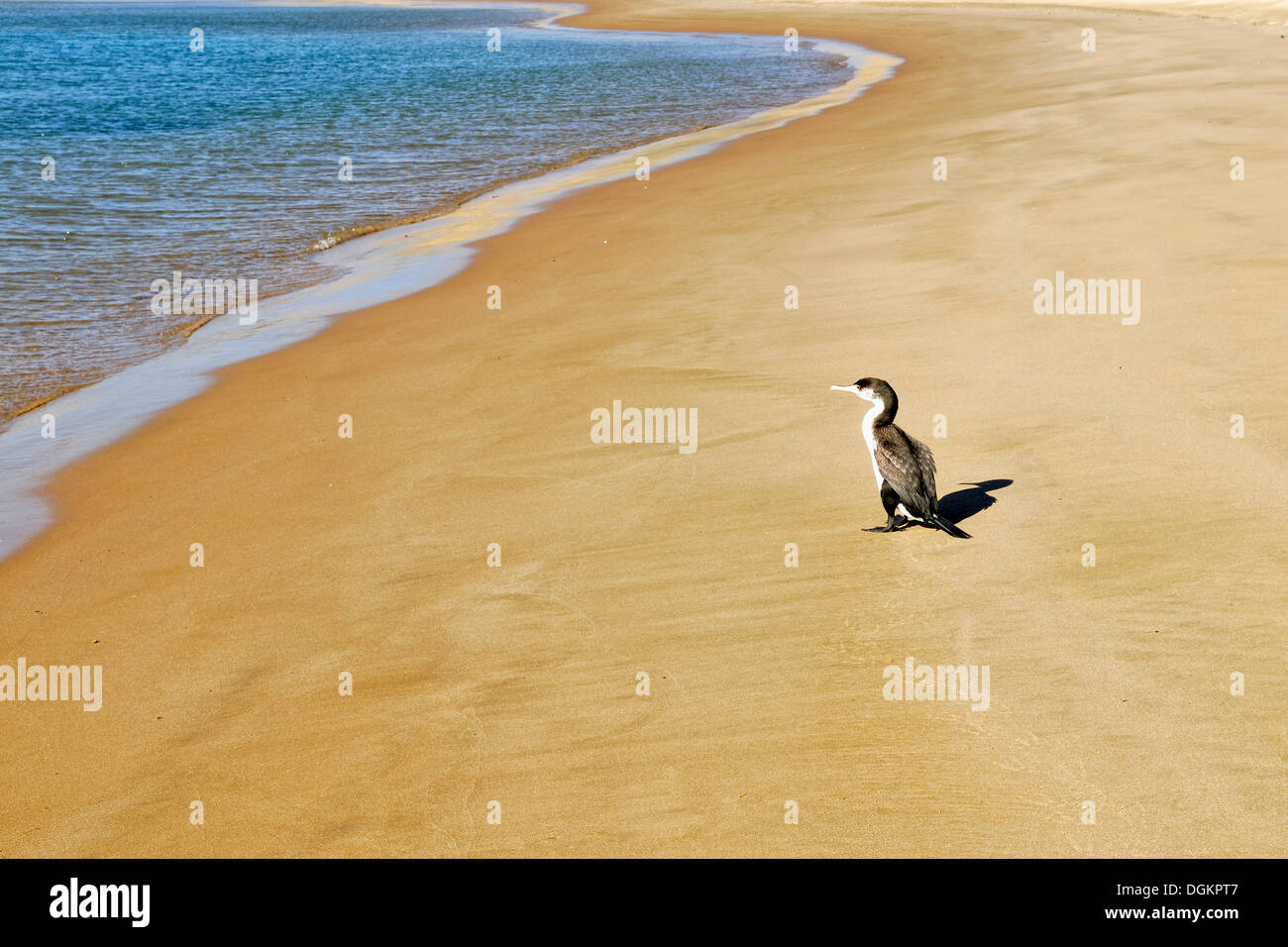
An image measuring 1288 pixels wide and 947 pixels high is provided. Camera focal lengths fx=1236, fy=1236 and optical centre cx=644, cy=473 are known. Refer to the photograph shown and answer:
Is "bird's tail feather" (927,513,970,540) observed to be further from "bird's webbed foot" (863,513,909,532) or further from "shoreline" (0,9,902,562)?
"shoreline" (0,9,902,562)

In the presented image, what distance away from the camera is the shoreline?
861 centimetres

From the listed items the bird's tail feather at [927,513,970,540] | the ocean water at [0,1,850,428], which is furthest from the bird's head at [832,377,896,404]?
the ocean water at [0,1,850,428]

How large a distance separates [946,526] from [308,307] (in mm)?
8543

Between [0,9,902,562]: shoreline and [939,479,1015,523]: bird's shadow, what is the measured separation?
5.34 metres

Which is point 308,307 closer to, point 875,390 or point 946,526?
point 875,390

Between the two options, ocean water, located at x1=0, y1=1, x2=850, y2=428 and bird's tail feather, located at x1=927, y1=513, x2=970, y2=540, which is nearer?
bird's tail feather, located at x1=927, y1=513, x2=970, y2=540

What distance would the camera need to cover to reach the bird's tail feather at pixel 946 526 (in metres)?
6.20

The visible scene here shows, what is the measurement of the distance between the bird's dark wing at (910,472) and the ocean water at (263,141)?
7082 mm

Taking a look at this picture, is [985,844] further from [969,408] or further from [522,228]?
[522,228]

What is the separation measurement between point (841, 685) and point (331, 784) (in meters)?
2.10

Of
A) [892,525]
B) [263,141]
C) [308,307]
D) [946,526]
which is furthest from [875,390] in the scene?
[263,141]
